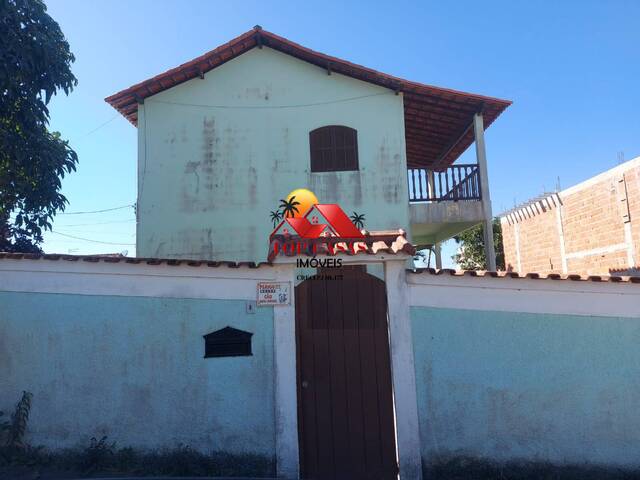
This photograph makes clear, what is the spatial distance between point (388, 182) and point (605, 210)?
7.62 metres

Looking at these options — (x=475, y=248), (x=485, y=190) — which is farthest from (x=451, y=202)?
(x=475, y=248)

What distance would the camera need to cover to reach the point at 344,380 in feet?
16.3

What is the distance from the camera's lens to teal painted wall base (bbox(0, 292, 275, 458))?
4.88m

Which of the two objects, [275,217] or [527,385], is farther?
[275,217]

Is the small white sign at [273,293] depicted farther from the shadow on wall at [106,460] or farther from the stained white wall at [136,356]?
the shadow on wall at [106,460]

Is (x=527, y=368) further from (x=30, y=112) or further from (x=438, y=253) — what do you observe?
(x=438, y=253)

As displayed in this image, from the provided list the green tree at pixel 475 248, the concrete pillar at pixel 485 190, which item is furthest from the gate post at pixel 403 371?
the green tree at pixel 475 248

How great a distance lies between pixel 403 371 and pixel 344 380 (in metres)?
0.62

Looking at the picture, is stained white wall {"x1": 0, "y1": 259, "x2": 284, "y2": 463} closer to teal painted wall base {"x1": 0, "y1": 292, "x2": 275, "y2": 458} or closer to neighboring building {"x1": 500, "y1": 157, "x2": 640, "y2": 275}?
teal painted wall base {"x1": 0, "y1": 292, "x2": 275, "y2": 458}

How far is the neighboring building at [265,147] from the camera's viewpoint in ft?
30.6

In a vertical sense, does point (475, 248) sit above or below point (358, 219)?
above

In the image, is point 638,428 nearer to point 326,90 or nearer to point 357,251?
point 357,251

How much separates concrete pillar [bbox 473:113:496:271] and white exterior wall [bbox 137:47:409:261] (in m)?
1.68

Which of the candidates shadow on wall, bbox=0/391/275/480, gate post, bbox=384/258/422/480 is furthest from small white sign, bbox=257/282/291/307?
shadow on wall, bbox=0/391/275/480
